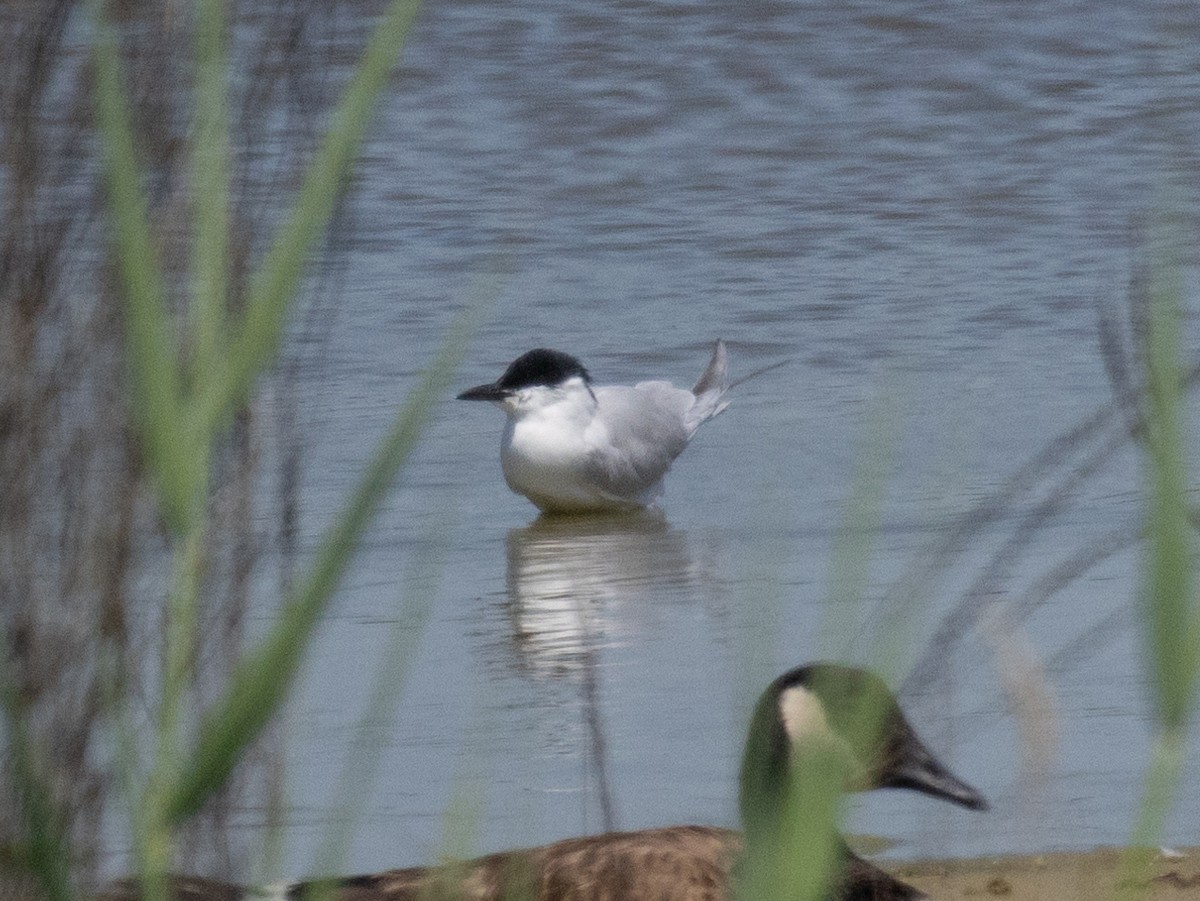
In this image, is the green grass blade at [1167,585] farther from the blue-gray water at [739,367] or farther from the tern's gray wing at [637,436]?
the tern's gray wing at [637,436]

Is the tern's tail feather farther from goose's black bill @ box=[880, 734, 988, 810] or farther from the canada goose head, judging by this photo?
the canada goose head

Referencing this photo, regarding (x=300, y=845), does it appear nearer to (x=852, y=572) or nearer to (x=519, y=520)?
(x=852, y=572)

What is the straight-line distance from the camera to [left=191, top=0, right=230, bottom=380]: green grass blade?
1.75 metres

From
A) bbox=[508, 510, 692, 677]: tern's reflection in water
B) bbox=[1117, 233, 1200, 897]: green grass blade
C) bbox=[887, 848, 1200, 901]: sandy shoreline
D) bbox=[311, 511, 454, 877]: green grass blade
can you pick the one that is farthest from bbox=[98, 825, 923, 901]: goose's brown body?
bbox=[1117, 233, 1200, 897]: green grass blade

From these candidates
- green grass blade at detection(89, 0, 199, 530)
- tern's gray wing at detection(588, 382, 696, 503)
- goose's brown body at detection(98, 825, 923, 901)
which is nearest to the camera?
green grass blade at detection(89, 0, 199, 530)

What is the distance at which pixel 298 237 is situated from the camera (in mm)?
1674

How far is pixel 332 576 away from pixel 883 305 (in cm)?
705

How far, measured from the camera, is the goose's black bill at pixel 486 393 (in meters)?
7.49

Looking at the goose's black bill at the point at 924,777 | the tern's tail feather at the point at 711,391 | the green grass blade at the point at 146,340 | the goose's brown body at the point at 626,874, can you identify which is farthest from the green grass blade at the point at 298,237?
the tern's tail feather at the point at 711,391

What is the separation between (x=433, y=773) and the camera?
174 inches

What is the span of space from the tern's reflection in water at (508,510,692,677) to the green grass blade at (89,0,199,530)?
10.5ft

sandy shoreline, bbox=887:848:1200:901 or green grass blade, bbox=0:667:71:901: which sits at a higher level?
green grass blade, bbox=0:667:71:901

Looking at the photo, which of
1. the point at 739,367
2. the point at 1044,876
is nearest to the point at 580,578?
the point at 739,367

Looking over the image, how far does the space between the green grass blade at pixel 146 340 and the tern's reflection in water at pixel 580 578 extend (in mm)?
3210
